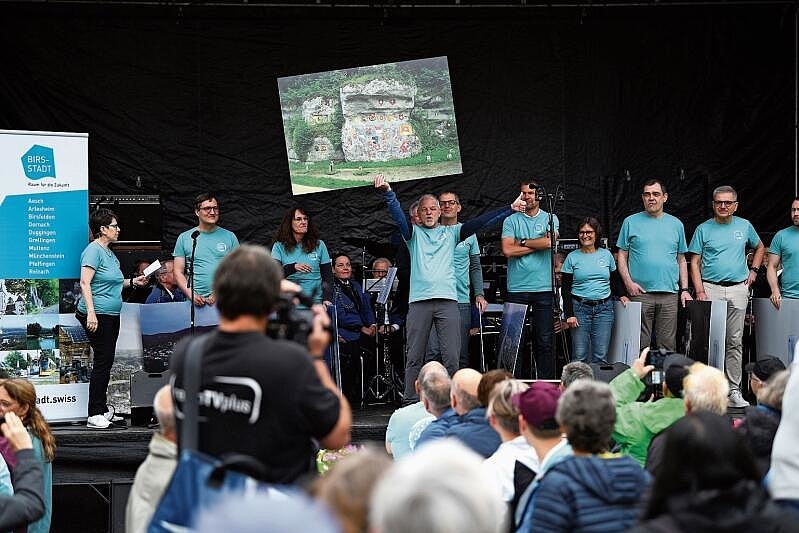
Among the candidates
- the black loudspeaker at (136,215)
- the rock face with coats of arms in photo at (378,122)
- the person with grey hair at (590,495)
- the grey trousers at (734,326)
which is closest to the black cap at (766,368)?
the person with grey hair at (590,495)

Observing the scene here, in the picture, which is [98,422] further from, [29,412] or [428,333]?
[29,412]

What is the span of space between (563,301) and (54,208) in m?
4.00

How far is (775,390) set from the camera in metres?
4.00

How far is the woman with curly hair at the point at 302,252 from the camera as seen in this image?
8430 millimetres

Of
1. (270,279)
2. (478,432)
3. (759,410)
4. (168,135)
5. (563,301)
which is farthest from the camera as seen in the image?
(168,135)

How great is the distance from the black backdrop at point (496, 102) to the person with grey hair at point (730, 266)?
2078 mm

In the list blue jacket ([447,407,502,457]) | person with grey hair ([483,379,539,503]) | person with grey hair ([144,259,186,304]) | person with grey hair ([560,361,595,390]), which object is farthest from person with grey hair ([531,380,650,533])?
person with grey hair ([144,259,186,304])

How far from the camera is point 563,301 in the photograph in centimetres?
893

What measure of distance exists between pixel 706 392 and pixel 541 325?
4484 millimetres

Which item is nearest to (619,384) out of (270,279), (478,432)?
(478,432)

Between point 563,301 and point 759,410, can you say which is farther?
point 563,301

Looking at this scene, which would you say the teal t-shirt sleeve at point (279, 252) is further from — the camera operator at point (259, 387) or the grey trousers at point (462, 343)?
the camera operator at point (259, 387)

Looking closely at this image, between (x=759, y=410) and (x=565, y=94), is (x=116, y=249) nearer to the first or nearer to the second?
(x=565, y=94)

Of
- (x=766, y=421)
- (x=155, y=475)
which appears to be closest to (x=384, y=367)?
(x=766, y=421)
